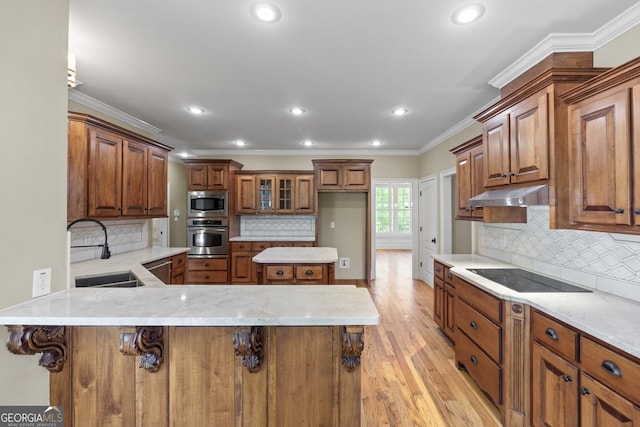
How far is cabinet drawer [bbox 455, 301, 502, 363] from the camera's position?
1957 millimetres

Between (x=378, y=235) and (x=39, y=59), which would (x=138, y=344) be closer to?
(x=39, y=59)

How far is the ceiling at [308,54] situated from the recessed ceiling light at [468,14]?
44mm

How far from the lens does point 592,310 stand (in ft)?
5.00

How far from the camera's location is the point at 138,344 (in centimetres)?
113

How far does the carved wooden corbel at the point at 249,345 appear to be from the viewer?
3.67 feet

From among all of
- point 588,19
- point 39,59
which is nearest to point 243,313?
point 39,59

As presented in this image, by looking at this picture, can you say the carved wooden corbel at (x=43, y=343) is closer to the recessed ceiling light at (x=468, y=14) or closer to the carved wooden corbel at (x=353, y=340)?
Answer: the carved wooden corbel at (x=353, y=340)

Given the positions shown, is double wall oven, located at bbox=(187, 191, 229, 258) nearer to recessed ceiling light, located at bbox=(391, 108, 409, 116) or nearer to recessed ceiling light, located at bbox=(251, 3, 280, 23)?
recessed ceiling light, located at bbox=(391, 108, 409, 116)

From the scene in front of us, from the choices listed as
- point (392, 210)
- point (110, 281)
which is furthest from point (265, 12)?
point (392, 210)

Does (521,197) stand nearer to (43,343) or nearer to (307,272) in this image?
(307,272)

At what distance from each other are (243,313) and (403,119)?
139 inches

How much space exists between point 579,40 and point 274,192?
4.42 meters

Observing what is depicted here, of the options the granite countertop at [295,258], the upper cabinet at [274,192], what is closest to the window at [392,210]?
the upper cabinet at [274,192]

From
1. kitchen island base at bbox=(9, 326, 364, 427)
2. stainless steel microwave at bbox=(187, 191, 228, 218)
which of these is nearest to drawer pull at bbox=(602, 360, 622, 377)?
kitchen island base at bbox=(9, 326, 364, 427)
